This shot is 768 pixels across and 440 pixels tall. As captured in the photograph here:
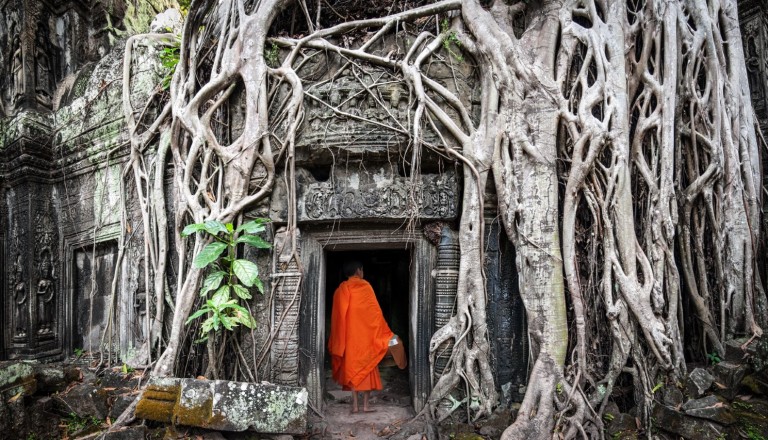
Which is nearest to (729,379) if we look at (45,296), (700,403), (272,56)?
(700,403)

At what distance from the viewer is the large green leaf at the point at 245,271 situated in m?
2.90

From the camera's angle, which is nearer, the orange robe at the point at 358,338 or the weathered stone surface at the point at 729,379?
the weathered stone surface at the point at 729,379

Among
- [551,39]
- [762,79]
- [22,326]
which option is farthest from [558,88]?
[22,326]

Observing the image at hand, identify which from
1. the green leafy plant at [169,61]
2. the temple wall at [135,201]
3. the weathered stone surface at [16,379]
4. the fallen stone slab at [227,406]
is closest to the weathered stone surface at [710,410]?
the temple wall at [135,201]

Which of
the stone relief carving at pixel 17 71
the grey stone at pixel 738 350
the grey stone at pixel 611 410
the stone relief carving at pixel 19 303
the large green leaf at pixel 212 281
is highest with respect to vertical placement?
the stone relief carving at pixel 17 71

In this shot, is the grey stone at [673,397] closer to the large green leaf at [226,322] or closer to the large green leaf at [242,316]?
the large green leaf at [242,316]

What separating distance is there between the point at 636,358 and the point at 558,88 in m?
2.12

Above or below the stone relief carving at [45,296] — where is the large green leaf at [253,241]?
above

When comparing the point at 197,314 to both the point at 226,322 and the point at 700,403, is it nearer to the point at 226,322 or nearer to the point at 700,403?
the point at 226,322

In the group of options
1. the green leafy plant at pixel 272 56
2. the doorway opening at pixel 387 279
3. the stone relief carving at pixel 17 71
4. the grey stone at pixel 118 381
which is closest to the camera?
the grey stone at pixel 118 381

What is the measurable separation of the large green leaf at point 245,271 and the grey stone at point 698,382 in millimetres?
3214

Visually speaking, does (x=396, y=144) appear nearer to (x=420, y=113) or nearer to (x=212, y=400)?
(x=420, y=113)

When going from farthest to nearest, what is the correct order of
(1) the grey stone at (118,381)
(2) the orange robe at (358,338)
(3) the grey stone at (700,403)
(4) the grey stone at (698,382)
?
(2) the orange robe at (358,338), (1) the grey stone at (118,381), (4) the grey stone at (698,382), (3) the grey stone at (700,403)

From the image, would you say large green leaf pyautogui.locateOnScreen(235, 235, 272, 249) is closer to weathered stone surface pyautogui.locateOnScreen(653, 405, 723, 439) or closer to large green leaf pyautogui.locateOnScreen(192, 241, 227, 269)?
large green leaf pyautogui.locateOnScreen(192, 241, 227, 269)
